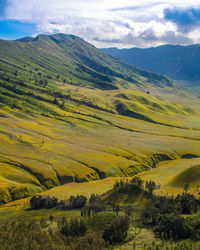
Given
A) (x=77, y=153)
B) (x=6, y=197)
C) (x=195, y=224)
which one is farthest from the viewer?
(x=77, y=153)

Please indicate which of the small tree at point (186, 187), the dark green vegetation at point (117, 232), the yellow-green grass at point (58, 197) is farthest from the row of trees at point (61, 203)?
the small tree at point (186, 187)

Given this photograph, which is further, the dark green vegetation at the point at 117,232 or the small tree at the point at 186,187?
the small tree at the point at 186,187

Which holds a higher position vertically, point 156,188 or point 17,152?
point 17,152

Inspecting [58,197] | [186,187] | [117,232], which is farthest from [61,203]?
[186,187]

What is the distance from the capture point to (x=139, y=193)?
8669 centimetres

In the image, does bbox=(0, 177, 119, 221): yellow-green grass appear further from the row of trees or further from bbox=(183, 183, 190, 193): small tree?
bbox=(183, 183, 190, 193): small tree

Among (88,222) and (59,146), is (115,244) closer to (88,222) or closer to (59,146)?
(88,222)

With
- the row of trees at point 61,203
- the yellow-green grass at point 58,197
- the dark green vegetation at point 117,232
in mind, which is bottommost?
the yellow-green grass at point 58,197

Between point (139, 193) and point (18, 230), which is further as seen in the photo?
point (139, 193)

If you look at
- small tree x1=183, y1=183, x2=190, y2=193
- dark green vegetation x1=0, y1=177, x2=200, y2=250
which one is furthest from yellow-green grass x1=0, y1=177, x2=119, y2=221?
small tree x1=183, y1=183, x2=190, y2=193

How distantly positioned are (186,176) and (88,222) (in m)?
78.1

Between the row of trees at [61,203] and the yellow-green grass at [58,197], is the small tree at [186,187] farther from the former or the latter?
the row of trees at [61,203]

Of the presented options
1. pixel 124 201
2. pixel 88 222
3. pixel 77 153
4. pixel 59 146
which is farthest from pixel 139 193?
pixel 59 146

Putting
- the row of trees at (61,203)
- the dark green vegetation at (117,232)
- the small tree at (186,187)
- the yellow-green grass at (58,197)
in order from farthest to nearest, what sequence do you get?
the small tree at (186,187), the yellow-green grass at (58,197), the row of trees at (61,203), the dark green vegetation at (117,232)
